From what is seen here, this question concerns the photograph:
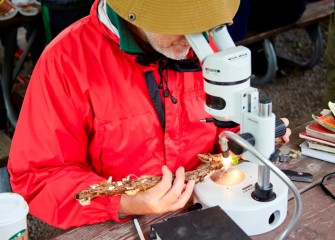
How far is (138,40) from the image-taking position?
1.42 m

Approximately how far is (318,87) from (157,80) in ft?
9.95

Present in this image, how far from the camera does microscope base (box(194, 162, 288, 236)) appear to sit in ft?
4.01

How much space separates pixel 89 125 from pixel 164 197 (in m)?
0.36

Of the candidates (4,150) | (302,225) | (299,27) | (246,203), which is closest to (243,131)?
(246,203)

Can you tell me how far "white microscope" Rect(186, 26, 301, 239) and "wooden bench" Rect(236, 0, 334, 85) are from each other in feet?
8.17

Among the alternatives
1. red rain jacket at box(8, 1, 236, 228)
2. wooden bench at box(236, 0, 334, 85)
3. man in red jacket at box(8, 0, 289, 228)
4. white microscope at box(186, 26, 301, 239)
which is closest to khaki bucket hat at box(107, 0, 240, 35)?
white microscope at box(186, 26, 301, 239)

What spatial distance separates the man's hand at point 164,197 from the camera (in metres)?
1.24

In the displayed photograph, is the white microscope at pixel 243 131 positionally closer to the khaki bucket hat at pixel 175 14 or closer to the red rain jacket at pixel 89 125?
the khaki bucket hat at pixel 175 14

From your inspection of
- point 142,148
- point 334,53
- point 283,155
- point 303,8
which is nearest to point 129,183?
point 142,148

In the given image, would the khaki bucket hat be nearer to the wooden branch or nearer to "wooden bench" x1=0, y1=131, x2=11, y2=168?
the wooden branch

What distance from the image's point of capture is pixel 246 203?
1.24 m

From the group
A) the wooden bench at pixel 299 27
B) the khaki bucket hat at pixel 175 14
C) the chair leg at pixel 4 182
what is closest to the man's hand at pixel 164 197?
the khaki bucket hat at pixel 175 14

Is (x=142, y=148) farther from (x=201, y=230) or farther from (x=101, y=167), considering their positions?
(x=201, y=230)

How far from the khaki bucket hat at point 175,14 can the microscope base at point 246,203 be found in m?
0.44
